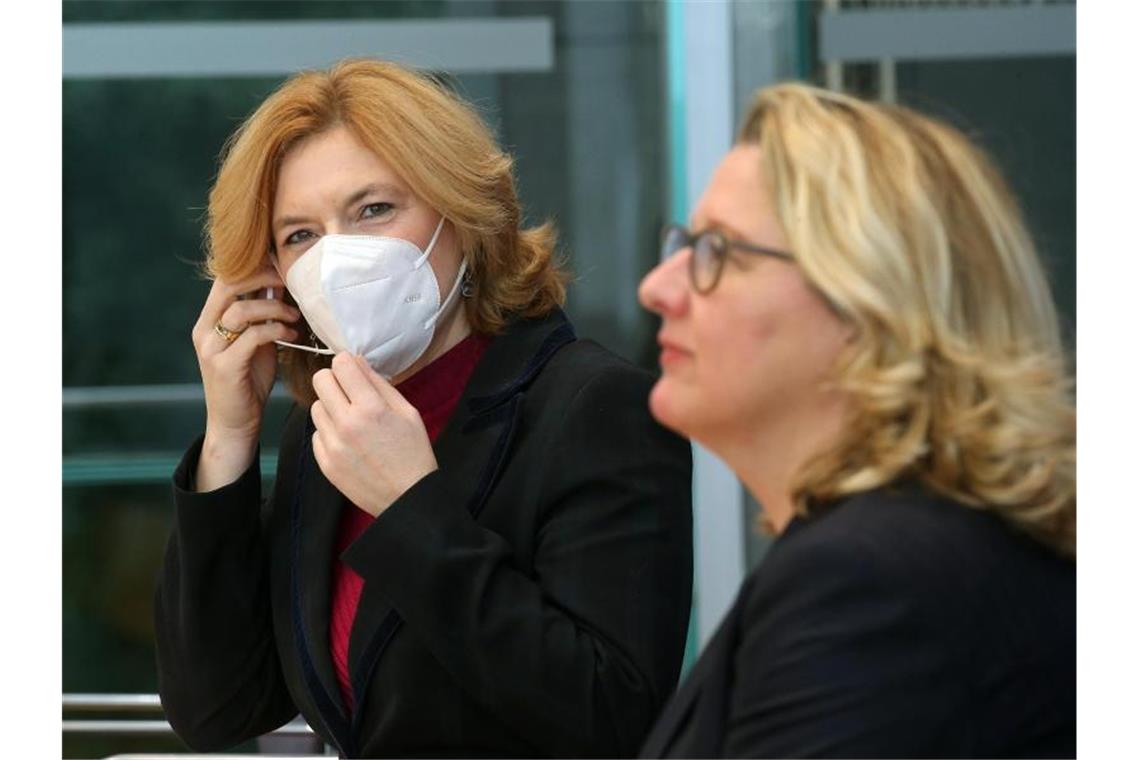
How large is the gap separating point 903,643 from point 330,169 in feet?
2.87

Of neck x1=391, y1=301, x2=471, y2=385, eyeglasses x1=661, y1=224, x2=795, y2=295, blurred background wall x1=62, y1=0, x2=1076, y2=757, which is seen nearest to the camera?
eyeglasses x1=661, y1=224, x2=795, y2=295

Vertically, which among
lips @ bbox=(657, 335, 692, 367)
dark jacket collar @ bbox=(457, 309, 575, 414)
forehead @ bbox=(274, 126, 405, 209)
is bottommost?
dark jacket collar @ bbox=(457, 309, 575, 414)

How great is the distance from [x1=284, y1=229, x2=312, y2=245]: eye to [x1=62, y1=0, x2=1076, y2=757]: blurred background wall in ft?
2.35

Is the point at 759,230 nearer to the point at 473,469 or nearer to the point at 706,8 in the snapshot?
the point at 473,469

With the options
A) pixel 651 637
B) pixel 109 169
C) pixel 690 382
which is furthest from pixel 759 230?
pixel 109 169

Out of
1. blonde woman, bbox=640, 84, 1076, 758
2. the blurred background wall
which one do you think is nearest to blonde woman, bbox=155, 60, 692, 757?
blonde woman, bbox=640, 84, 1076, 758

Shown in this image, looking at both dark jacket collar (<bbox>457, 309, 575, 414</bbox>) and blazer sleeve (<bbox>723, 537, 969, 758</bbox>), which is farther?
dark jacket collar (<bbox>457, 309, 575, 414</bbox>)

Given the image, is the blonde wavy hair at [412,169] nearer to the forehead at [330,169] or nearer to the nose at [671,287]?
the forehead at [330,169]

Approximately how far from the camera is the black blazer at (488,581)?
5.25 ft

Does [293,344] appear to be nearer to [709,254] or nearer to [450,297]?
[450,297]

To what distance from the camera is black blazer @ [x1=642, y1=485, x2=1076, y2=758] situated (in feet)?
3.92

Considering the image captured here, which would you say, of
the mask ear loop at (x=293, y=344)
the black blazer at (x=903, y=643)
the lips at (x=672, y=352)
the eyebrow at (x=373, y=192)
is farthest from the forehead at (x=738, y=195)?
the mask ear loop at (x=293, y=344)

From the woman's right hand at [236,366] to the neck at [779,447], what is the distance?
71 centimetres

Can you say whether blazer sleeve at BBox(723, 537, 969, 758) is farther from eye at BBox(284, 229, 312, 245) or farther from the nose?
eye at BBox(284, 229, 312, 245)
